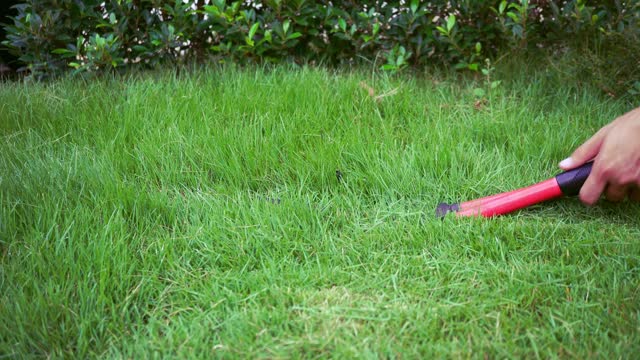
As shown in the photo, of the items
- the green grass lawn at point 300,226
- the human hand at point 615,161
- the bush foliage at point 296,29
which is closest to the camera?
the green grass lawn at point 300,226

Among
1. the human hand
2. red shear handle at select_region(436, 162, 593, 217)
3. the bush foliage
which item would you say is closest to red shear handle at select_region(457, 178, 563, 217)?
red shear handle at select_region(436, 162, 593, 217)

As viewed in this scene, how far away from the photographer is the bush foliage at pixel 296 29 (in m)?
3.23

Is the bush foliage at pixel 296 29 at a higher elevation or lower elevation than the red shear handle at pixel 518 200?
higher

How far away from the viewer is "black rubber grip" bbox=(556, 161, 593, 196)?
86.4 inches

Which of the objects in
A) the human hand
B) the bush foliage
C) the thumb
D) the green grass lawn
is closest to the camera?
the green grass lawn

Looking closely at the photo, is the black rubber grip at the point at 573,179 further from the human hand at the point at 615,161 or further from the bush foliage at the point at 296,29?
the bush foliage at the point at 296,29

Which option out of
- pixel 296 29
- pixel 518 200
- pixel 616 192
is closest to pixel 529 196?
pixel 518 200

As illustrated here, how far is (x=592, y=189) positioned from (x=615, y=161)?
13 cm

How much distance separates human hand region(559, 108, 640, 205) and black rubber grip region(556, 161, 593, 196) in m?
0.05

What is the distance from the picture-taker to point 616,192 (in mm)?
2141

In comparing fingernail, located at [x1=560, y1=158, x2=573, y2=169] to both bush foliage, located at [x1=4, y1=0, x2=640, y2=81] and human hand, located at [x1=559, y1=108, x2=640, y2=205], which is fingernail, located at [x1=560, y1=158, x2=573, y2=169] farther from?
bush foliage, located at [x1=4, y1=0, x2=640, y2=81]

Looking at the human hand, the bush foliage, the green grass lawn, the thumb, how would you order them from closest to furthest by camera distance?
the green grass lawn → the human hand → the thumb → the bush foliage

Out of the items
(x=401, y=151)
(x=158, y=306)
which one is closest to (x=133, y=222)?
(x=158, y=306)

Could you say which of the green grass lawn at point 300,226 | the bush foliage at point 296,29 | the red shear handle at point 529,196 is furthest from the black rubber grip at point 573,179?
the bush foliage at point 296,29
